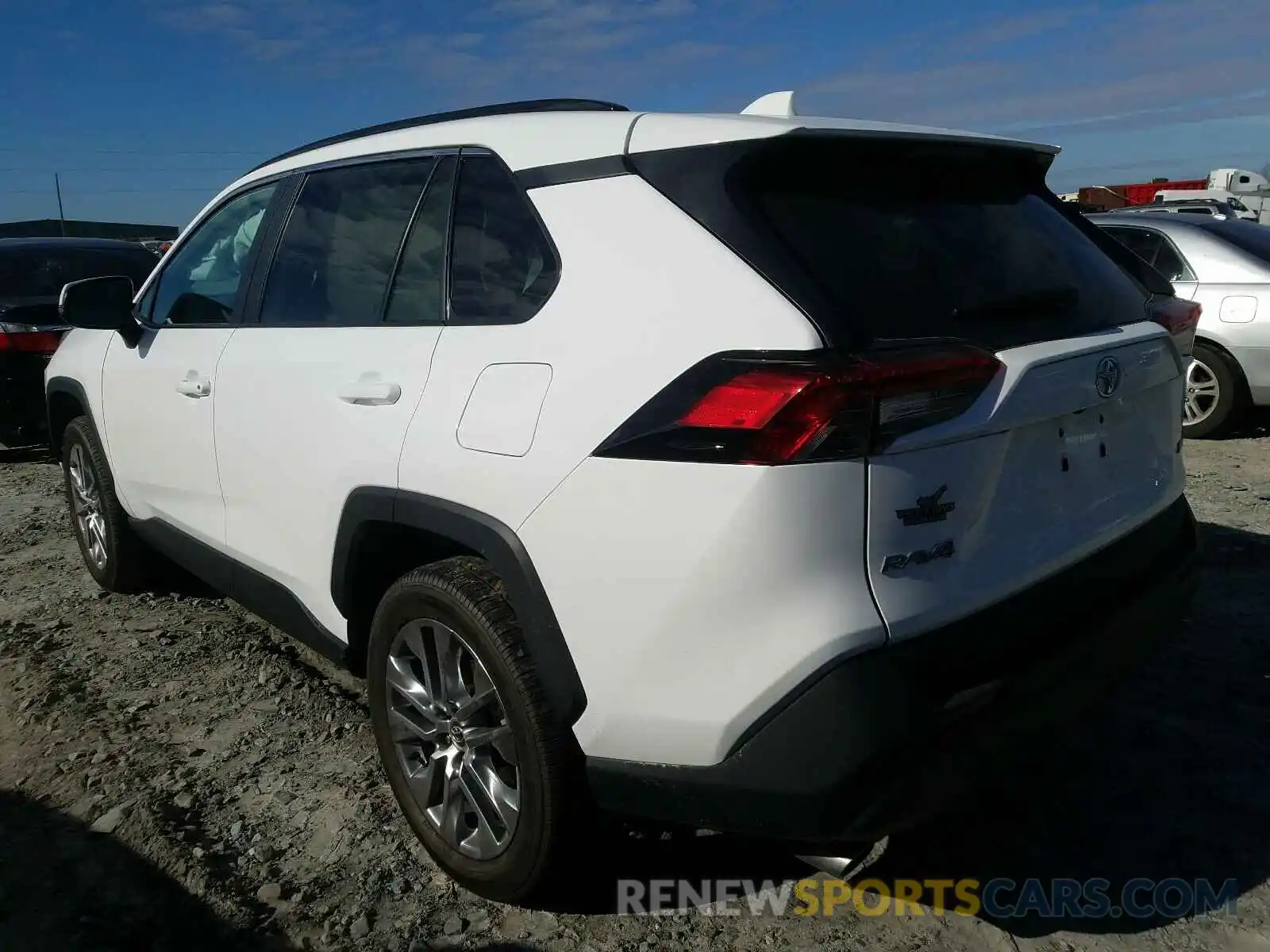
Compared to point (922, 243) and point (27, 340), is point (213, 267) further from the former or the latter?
point (27, 340)

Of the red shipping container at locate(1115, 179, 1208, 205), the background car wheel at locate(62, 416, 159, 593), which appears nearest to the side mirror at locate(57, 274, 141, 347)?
the background car wheel at locate(62, 416, 159, 593)

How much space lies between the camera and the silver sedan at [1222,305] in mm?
6938

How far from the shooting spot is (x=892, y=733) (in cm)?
183

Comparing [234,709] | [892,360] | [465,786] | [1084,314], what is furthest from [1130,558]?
[234,709]

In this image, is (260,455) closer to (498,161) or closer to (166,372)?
(166,372)

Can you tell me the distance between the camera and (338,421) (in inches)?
104

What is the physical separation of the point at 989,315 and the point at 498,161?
119 cm

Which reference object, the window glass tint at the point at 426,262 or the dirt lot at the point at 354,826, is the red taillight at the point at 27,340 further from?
the window glass tint at the point at 426,262

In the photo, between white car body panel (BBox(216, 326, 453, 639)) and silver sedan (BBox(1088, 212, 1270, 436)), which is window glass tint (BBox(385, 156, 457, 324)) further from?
silver sedan (BBox(1088, 212, 1270, 436))

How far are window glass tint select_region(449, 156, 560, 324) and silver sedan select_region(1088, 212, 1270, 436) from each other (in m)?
5.78

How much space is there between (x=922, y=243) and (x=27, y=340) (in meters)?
7.12

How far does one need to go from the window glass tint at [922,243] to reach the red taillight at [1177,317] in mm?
242

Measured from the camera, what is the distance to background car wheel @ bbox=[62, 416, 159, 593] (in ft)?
14.2

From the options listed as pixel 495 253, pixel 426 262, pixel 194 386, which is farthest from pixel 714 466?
pixel 194 386
